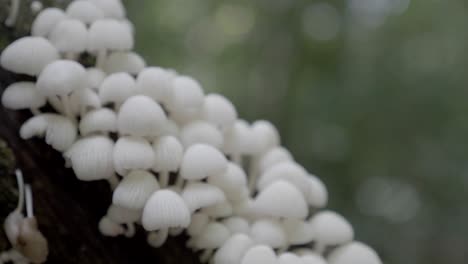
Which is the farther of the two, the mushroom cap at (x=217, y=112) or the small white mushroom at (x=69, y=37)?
the mushroom cap at (x=217, y=112)

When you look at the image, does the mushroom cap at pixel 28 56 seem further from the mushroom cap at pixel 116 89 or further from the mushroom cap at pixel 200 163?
the mushroom cap at pixel 200 163

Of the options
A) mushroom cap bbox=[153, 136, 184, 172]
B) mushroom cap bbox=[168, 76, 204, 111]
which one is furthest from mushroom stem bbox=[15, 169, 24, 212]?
mushroom cap bbox=[168, 76, 204, 111]

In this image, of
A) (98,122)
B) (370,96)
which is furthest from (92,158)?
(370,96)

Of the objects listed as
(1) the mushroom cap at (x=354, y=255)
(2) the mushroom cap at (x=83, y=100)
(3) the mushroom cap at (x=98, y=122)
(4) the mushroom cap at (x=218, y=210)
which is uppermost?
(2) the mushroom cap at (x=83, y=100)

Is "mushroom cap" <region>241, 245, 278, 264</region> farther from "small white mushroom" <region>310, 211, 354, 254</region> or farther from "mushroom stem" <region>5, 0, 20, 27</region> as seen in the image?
"mushroom stem" <region>5, 0, 20, 27</region>

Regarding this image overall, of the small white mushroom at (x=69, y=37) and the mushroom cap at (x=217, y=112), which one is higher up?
the small white mushroom at (x=69, y=37)

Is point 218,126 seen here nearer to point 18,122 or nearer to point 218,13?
point 18,122

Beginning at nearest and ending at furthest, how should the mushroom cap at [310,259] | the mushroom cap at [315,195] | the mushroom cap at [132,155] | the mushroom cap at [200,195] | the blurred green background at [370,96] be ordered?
the mushroom cap at [132,155], the mushroom cap at [200,195], the mushroom cap at [310,259], the mushroom cap at [315,195], the blurred green background at [370,96]

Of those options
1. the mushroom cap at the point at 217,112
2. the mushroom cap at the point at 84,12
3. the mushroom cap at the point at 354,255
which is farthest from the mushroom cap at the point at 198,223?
the mushroom cap at the point at 84,12
